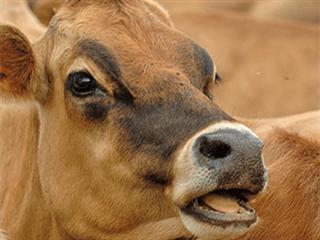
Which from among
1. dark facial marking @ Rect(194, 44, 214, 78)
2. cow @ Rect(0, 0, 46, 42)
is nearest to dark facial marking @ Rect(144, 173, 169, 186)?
dark facial marking @ Rect(194, 44, 214, 78)

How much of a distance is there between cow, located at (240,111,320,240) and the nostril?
0.51m

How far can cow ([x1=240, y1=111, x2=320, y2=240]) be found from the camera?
5.79 m

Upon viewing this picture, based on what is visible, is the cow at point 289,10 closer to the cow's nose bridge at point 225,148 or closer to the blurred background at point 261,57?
the blurred background at point 261,57

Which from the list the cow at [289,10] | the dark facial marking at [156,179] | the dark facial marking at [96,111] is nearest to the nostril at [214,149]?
the dark facial marking at [156,179]

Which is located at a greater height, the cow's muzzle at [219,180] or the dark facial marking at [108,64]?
the dark facial marking at [108,64]

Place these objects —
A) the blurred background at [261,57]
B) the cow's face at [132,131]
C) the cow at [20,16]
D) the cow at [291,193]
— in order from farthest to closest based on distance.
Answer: the blurred background at [261,57] < the cow at [20,16] < the cow at [291,193] < the cow's face at [132,131]

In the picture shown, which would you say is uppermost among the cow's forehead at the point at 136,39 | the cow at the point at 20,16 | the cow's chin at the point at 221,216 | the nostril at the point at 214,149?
the cow's forehead at the point at 136,39

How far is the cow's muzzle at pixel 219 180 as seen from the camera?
17.1 feet

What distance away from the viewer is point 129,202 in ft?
18.9

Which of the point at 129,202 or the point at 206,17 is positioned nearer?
the point at 129,202

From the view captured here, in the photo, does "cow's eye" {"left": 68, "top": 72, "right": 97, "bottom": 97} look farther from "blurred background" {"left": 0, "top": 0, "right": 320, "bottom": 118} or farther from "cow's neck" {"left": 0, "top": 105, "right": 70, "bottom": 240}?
"blurred background" {"left": 0, "top": 0, "right": 320, "bottom": 118}

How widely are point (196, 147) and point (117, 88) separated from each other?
579 millimetres

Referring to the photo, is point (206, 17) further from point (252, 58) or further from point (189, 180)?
point (189, 180)

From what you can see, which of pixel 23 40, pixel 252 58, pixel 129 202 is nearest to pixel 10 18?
pixel 23 40
